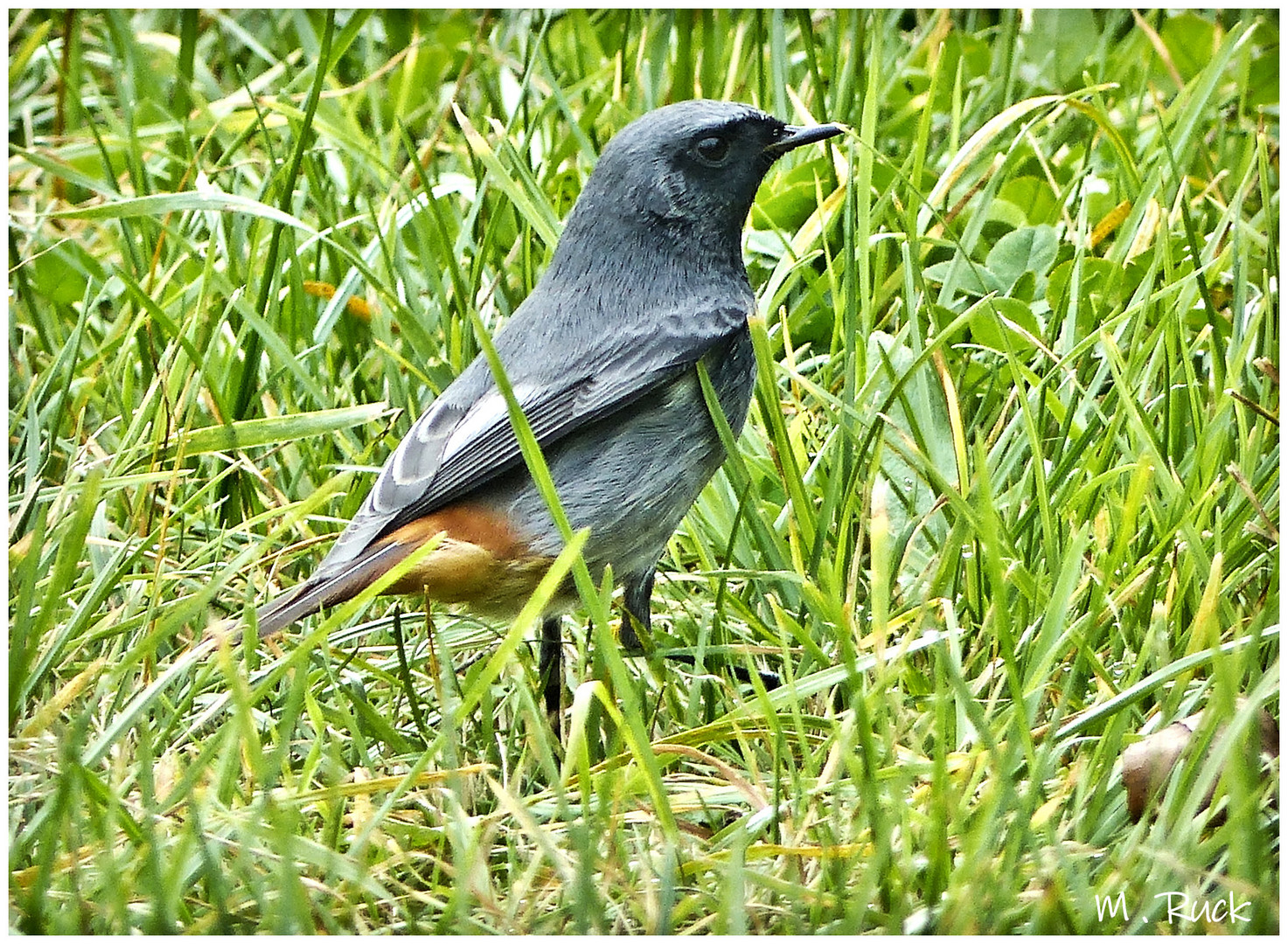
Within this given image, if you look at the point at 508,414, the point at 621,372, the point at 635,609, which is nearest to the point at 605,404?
the point at 621,372

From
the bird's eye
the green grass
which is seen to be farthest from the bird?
the green grass

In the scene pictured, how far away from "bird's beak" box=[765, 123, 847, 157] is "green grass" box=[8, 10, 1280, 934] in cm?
24

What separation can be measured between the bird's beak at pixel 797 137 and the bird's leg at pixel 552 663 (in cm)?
108

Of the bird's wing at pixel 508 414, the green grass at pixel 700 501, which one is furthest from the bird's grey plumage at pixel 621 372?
the green grass at pixel 700 501

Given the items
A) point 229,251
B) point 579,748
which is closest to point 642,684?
point 579,748

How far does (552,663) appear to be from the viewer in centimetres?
306

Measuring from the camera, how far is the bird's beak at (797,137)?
324 centimetres

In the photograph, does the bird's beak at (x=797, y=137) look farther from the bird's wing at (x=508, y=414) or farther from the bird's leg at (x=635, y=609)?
the bird's leg at (x=635, y=609)

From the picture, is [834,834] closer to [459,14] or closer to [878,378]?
[878,378]

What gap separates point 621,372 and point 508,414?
0.92 feet

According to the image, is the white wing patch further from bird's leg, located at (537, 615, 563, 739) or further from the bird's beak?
the bird's beak

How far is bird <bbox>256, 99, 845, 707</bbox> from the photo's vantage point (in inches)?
112

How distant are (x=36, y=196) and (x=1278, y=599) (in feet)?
12.3

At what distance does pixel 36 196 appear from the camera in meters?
4.73
